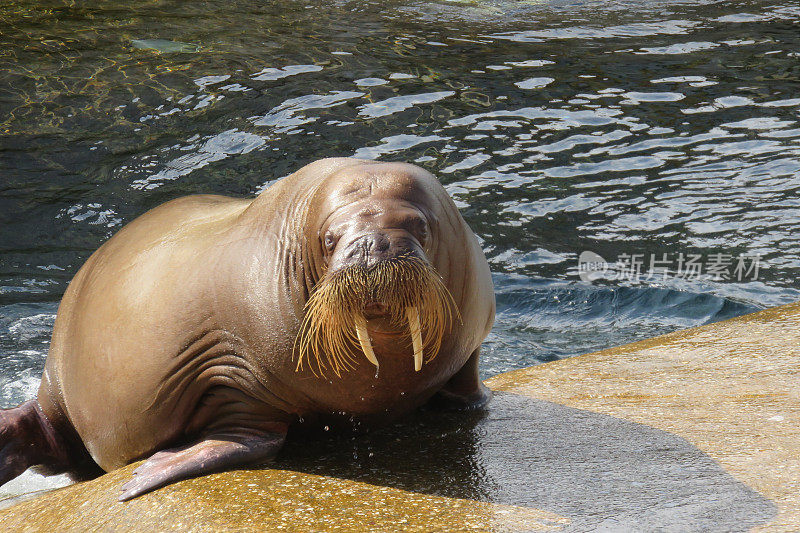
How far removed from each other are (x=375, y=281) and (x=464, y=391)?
1.49m

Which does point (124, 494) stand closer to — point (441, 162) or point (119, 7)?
point (441, 162)

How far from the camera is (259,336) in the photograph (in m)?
3.97

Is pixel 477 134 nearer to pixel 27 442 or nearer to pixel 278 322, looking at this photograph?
pixel 27 442

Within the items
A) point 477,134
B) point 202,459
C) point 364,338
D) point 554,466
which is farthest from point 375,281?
point 477,134

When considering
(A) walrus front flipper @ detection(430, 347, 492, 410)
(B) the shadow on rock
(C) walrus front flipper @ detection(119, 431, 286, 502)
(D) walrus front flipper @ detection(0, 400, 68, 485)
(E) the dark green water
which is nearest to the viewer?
(B) the shadow on rock

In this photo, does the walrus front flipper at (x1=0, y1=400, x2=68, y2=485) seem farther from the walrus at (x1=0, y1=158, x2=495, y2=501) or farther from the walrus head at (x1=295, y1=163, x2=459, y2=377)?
the walrus head at (x1=295, y1=163, x2=459, y2=377)

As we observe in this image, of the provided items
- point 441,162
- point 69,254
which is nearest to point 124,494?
point 69,254

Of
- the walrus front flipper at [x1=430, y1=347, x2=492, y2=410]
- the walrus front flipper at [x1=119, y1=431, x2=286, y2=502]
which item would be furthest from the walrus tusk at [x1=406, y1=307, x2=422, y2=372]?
the walrus front flipper at [x1=430, y1=347, x2=492, y2=410]

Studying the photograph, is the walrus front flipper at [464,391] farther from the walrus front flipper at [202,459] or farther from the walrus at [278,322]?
the walrus front flipper at [202,459]

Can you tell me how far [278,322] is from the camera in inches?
155

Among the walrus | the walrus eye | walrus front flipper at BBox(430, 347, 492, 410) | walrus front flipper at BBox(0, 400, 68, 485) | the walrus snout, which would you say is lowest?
walrus front flipper at BBox(0, 400, 68, 485)

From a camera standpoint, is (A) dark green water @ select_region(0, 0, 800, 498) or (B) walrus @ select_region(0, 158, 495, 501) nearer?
(B) walrus @ select_region(0, 158, 495, 501)

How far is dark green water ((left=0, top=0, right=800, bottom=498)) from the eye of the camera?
298 inches

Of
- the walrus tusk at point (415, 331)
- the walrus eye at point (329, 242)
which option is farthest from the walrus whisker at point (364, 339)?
the walrus eye at point (329, 242)
